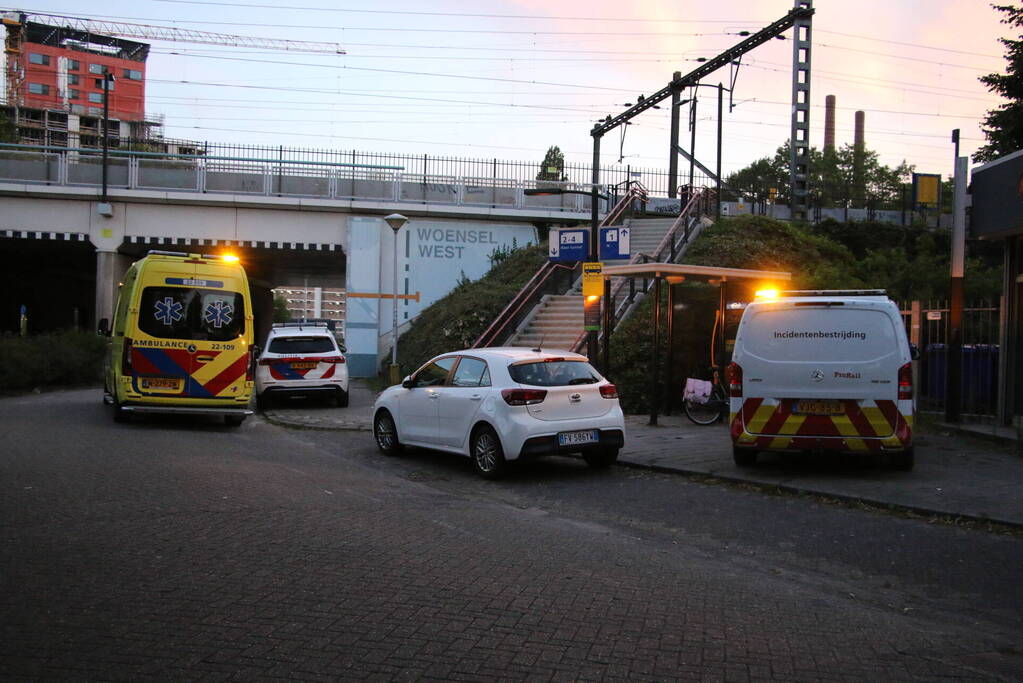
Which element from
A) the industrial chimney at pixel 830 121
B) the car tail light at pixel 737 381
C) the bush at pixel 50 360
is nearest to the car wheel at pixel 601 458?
the car tail light at pixel 737 381

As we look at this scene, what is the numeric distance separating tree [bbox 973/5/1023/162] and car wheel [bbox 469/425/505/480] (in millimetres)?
22998

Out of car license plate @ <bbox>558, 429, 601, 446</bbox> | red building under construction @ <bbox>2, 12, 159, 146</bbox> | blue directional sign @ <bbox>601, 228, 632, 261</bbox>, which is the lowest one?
car license plate @ <bbox>558, 429, 601, 446</bbox>

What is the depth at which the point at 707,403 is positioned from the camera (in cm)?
1536

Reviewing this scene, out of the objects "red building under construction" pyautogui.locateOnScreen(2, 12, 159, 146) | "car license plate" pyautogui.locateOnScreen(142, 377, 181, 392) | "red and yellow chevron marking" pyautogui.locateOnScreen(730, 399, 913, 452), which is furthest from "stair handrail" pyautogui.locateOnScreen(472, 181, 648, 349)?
"red building under construction" pyautogui.locateOnScreen(2, 12, 159, 146)

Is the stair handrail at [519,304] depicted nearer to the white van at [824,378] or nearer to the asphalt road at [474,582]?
the white van at [824,378]

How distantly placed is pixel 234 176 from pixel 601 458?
2303cm

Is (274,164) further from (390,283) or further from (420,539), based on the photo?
(420,539)

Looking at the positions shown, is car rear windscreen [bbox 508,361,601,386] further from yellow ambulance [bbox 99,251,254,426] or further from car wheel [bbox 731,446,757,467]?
yellow ambulance [bbox 99,251,254,426]

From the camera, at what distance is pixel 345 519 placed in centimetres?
784

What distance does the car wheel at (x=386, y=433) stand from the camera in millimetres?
12703

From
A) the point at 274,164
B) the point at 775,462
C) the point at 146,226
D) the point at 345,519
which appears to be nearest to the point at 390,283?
the point at 274,164

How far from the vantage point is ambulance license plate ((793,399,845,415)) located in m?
10.0

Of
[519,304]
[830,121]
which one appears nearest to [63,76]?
[830,121]

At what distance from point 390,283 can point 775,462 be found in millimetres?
20911
